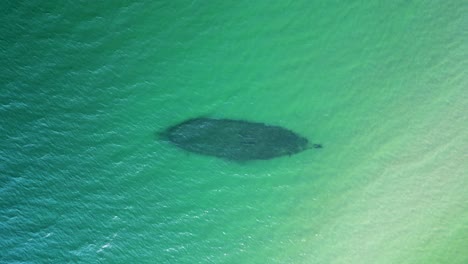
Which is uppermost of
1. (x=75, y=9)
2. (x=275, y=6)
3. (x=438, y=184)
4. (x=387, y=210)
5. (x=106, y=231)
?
(x=275, y=6)

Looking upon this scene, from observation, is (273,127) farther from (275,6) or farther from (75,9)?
(75,9)

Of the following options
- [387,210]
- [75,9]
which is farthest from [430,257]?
[75,9]

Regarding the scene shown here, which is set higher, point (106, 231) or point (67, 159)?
point (67, 159)
